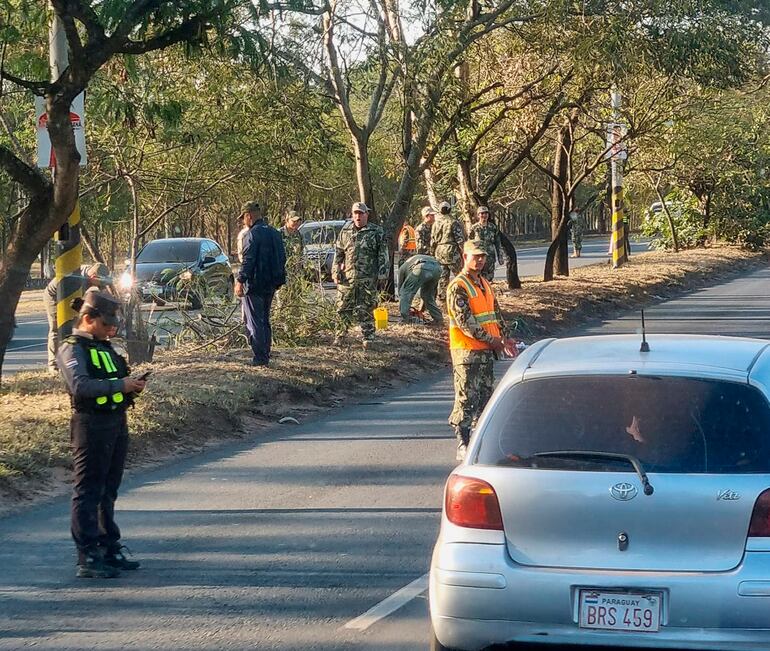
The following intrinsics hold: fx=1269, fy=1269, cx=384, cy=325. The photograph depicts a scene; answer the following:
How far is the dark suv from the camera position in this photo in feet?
54.1

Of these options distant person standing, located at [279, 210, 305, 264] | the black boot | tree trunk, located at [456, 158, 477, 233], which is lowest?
the black boot

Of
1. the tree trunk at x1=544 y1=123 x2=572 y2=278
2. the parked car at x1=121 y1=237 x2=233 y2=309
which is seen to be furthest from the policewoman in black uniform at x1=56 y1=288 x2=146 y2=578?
the tree trunk at x1=544 y1=123 x2=572 y2=278

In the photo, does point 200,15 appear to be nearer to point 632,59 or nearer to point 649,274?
point 632,59

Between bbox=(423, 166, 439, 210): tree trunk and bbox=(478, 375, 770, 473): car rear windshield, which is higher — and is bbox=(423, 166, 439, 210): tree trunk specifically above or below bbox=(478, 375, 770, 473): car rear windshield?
above

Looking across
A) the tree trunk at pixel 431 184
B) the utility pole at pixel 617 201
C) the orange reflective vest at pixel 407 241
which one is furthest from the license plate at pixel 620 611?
the utility pole at pixel 617 201

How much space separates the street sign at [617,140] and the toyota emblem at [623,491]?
2320cm

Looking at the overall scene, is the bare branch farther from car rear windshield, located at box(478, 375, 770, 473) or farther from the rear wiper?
the rear wiper

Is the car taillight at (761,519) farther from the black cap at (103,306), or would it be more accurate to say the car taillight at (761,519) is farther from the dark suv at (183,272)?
the dark suv at (183,272)

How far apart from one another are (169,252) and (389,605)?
22.3 metres

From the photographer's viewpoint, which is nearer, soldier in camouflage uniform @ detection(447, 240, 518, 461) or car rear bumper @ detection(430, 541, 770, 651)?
car rear bumper @ detection(430, 541, 770, 651)

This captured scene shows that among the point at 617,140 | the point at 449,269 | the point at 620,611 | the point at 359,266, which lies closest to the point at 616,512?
the point at 620,611

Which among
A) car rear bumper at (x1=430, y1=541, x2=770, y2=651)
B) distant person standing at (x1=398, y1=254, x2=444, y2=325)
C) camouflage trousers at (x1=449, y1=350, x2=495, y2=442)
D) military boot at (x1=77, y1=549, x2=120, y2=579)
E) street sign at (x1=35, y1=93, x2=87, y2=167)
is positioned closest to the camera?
car rear bumper at (x1=430, y1=541, x2=770, y2=651)

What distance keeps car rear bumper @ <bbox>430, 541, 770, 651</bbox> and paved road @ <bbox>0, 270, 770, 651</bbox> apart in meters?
1.10

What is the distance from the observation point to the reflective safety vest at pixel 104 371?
702cm
